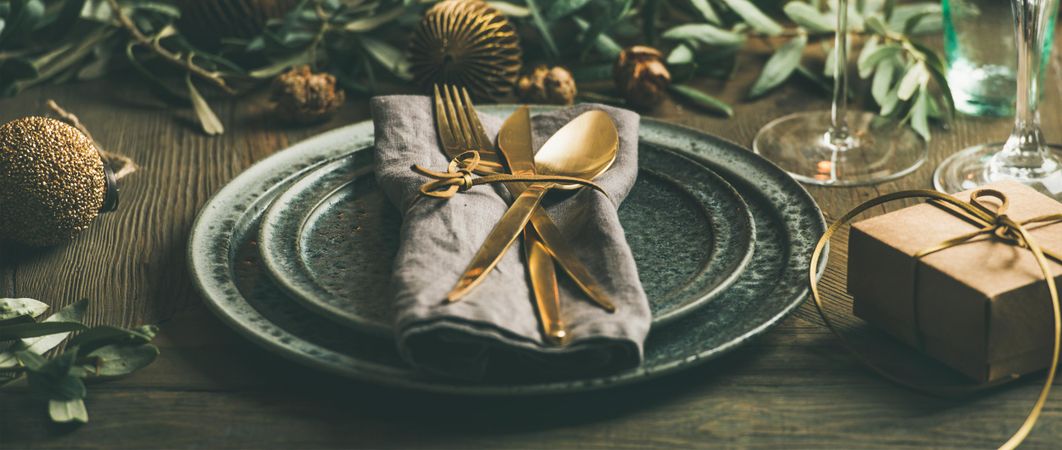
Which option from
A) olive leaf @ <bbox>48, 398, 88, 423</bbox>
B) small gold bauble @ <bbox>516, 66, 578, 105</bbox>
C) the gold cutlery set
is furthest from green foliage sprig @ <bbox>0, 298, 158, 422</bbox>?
small gold bauble @ <bbox>516, 66, 578, 105</bbox>

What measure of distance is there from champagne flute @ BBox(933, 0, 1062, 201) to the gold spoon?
299mm

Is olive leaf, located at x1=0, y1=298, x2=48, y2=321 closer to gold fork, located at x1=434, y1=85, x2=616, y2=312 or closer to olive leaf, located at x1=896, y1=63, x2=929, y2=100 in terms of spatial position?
gold fork, located at x1=434, y1=85, x2=616, y2=312

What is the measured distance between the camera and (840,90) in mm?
929

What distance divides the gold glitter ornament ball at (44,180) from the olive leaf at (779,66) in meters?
0.61

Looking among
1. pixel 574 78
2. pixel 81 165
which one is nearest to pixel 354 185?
pixel 81 165

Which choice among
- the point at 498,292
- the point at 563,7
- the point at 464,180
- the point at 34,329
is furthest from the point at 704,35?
the point at 34,329

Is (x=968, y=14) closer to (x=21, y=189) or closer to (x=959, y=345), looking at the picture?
(x=959, y=345)

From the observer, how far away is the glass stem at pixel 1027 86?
2.58 feet

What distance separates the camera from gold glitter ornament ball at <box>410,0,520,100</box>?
99 centimetres

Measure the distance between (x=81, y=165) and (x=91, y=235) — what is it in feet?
0.25

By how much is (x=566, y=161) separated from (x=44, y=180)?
0.37 metres

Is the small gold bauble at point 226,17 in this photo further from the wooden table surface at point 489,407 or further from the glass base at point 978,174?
the glass base at point 978,174

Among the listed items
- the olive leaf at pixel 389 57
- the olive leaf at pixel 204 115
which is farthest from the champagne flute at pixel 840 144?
the olive leaf at pixel 204 115

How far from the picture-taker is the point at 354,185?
772 millimetres
